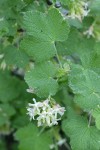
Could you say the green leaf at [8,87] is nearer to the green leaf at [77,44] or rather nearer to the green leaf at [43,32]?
the green leaf at [77,44]

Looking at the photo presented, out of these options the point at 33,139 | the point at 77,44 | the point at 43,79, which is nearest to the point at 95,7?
the point at 77,44

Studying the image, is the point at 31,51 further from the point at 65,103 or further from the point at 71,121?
the point at 65,103

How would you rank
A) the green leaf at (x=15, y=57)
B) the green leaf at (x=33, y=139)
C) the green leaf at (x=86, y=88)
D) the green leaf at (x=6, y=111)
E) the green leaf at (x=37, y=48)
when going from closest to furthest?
the green leaf at (x=86, y=88), the green leaf at (x=37, y=48), the green leaf at (x=15, y=57), the green leaf at (x=33, y=139), the green leaf at (x=6, y=111)

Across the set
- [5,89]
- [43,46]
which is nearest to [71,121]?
[43,46]

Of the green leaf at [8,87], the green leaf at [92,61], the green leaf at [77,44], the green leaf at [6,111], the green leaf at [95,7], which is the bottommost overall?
the green leaf at [6,111]

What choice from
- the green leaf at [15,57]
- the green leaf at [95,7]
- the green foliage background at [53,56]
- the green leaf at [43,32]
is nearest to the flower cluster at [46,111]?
the green foliage background at [53,56]

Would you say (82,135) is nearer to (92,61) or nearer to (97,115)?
(97,115)

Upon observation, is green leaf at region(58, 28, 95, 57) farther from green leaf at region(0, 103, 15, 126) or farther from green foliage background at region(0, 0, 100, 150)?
green leaf at region(0, 103, 15, 126)

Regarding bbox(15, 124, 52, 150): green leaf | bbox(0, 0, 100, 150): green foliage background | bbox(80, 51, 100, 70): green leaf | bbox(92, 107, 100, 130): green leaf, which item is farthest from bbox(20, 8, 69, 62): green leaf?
bbox(15, 124, 52, 150): green leaf
